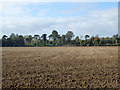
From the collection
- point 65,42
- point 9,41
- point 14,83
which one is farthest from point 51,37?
point 14,83

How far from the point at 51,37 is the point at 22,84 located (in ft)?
362

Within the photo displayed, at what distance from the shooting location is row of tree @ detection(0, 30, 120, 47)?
288 feet

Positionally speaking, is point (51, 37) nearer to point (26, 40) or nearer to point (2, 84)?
point (26, 40)

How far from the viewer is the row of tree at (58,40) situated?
87.7 m

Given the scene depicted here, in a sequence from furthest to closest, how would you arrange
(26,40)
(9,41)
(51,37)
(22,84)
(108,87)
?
1. (51,37)
2. (26,40)
3. (9,41)
4. (22,84)
5. (108,87)

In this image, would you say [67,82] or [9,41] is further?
[9,41]

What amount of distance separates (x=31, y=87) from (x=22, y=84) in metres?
0.54

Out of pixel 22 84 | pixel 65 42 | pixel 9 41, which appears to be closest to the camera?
pixel 22 84

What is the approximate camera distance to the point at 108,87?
5016 millimetres

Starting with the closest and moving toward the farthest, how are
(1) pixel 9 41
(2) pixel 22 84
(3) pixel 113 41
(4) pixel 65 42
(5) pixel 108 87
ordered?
(5) pixel 108 87
(2) pixel 22 84
(1) pixel 9 41
(3) pixel 113 41
(4) pixel 65 42

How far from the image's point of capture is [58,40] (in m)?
100

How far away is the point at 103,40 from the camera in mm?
93812

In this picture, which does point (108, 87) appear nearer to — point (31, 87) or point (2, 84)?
point (31, 87)

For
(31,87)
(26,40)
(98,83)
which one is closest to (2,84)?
(31,87)
